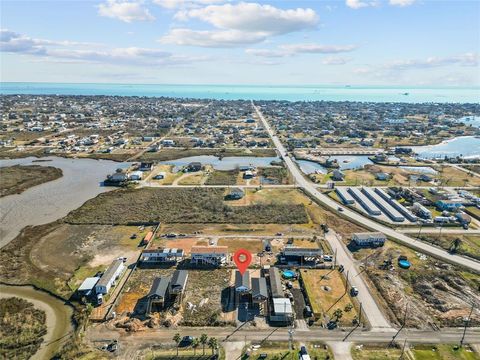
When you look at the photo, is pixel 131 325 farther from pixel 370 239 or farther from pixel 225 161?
pixel 225 161

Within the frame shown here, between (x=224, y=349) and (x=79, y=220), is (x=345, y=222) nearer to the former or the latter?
→ (x=224, y=349)

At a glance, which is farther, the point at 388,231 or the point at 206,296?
the point at 388,231

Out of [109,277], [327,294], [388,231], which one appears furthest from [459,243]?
[109,277]

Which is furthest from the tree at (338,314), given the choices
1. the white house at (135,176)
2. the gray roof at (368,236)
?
the white house at (135,176)

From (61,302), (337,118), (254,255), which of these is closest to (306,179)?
(254,255)

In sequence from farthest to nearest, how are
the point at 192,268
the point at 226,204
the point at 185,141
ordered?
the point at 185,141
the point at 226,204
the point at 192,268
